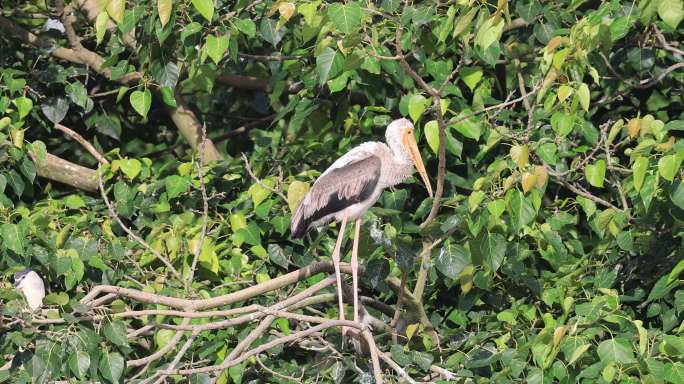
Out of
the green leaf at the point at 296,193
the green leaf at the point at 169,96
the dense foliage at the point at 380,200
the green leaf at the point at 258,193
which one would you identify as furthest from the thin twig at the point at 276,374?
the green leaf at the point at 169,96

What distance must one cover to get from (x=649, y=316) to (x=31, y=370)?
2611 mm

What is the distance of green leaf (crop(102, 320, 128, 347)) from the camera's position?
5.07 m

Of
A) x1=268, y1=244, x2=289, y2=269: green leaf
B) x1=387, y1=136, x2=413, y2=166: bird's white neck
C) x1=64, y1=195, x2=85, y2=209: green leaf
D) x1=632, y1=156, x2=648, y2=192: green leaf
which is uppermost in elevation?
x1=632, y1=156, x2=648, y2=192: green leaf

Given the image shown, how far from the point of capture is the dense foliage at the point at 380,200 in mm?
5164

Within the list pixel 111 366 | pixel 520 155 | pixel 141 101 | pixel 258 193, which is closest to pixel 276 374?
pixel 111 366

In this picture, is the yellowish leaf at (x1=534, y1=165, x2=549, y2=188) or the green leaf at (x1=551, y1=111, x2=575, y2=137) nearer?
the yellowish leaf at (x1=534, y1=165, x2=549, y2=188)

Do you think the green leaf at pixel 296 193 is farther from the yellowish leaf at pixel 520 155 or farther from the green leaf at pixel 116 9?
the yellowish leaf at pixel 520 155

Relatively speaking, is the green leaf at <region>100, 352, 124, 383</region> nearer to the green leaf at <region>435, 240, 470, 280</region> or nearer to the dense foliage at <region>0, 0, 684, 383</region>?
the dense foliage at <region>0, 0, 684, 383</region>

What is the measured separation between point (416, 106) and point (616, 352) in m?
1.37

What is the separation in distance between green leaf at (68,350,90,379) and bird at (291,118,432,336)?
1.30 metres

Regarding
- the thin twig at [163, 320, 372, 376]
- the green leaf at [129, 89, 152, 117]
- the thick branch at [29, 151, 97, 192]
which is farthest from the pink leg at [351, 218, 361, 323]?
the thick branch at [29, 151, 97, 192]

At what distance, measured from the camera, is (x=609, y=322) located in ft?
17.5

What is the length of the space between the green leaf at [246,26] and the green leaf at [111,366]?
1810 millimetres

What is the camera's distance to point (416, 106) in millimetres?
5543
